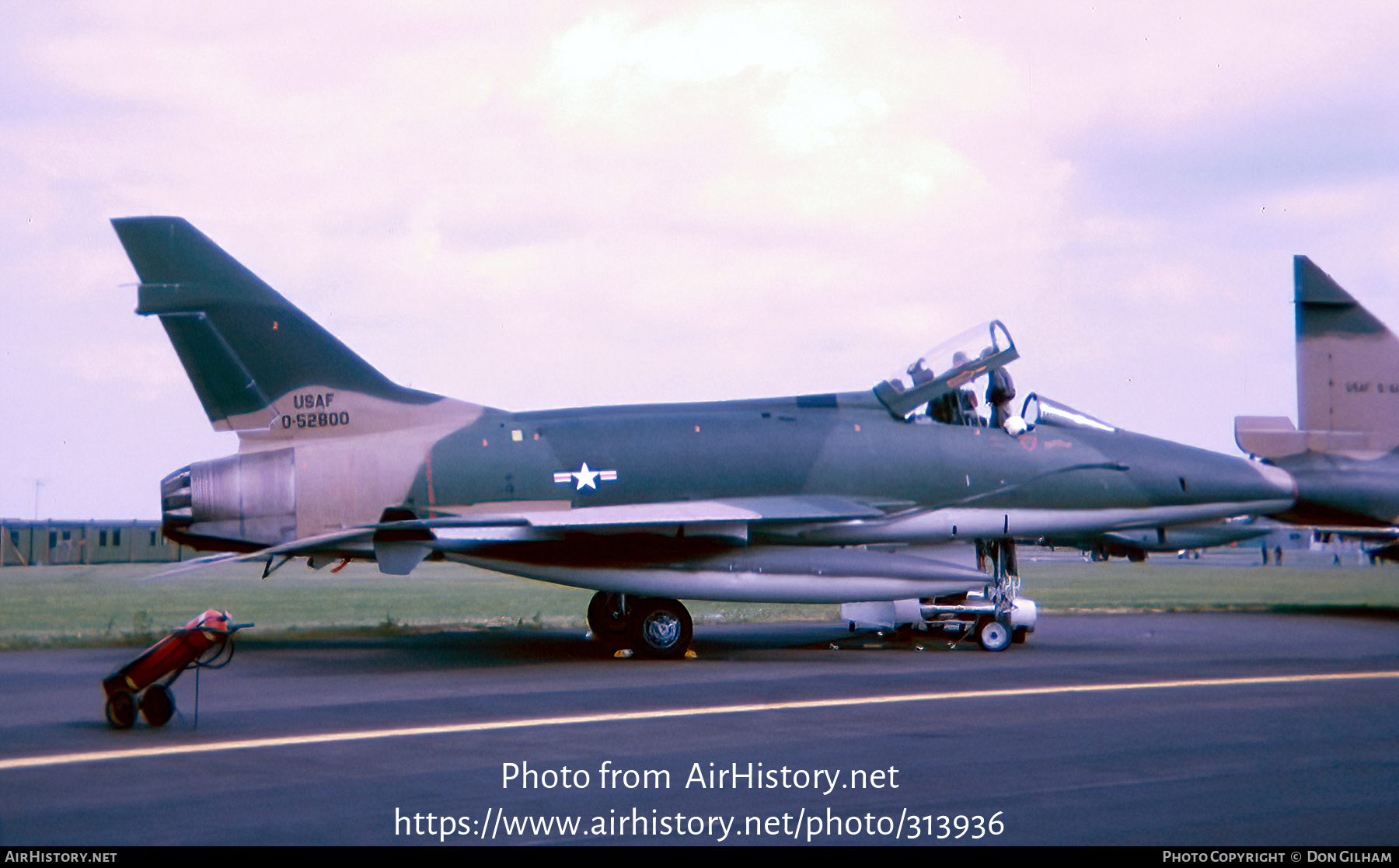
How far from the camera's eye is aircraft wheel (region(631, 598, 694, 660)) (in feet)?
48.0

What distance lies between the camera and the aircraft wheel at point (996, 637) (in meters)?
15.3

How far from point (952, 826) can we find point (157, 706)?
20.1ft

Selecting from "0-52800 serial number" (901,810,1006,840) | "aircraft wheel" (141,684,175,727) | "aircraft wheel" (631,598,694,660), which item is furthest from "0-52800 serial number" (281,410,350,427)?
"0-52800 serial number" (901,810,1006,840)

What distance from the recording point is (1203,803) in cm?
652

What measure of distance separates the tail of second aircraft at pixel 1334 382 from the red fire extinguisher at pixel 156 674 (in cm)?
1706

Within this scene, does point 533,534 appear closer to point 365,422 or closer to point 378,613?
point 365,422

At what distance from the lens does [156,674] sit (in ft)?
30.1

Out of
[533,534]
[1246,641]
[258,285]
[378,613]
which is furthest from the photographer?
[378,613]

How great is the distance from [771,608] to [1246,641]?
9.79m

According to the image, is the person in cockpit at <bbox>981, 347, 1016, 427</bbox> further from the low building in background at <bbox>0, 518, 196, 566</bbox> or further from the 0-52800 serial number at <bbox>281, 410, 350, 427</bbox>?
the low building in background at <bbox>0, 518, 196, 566</bbox>

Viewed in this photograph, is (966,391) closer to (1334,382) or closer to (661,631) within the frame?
(661,631)

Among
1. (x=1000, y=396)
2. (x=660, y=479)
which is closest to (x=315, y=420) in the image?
(x=660, y=479)

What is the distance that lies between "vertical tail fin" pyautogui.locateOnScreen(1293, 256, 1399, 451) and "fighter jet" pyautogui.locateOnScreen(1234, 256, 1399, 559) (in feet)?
0.04

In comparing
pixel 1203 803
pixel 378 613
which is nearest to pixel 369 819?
pixel 1203 803
